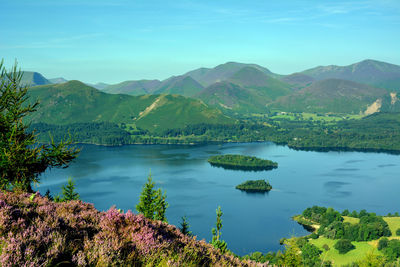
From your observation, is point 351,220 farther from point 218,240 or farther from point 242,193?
point 218,240

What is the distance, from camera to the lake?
109750 millimetres

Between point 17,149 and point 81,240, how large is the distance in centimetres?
941

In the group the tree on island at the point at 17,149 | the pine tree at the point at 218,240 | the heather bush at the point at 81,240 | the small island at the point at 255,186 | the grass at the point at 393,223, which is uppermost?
the tree on island at the point at 17,149

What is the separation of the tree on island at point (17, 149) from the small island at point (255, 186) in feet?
459

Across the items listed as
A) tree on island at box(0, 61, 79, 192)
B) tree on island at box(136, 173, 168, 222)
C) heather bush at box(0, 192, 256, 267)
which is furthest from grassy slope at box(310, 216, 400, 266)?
heather bush at box(0, 192, 256, 267)

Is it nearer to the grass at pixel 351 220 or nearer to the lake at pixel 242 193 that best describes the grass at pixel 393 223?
the grass at pixel 351 220

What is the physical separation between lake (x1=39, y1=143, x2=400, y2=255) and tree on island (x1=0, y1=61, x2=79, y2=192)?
82985 mm

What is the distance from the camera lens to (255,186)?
508 ft

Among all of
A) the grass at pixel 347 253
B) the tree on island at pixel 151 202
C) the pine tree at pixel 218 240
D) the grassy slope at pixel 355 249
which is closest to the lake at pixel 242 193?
the grass at pixel 347 253

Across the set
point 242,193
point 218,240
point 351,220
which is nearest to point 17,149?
point 218,240

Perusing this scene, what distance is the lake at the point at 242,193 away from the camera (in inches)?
4321

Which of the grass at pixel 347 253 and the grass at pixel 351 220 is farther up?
the grass at pixel 351 220

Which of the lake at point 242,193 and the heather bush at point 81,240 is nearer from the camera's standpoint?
the heather bush at point 81,240

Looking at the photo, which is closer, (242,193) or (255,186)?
(242,193)
